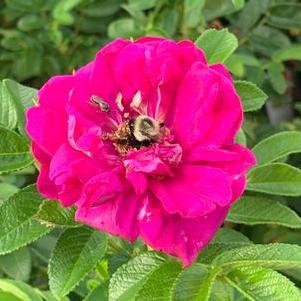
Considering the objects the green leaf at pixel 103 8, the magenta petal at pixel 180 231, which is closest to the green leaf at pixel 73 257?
the magenta petal at pixel 180 231

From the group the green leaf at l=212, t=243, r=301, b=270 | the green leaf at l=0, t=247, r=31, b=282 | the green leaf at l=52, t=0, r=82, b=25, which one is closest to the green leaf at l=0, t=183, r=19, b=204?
the green leaf at l=0, t=247, r=31, b=282

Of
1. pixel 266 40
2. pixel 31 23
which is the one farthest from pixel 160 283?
pixel 31 23

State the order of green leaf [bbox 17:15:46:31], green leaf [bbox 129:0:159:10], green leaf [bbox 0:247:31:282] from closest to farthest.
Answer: green leaf [bbox 0:247:31:282]
green leaf [bbox 129:0:159:10]
green leaf [bbox 17:15:46:31]

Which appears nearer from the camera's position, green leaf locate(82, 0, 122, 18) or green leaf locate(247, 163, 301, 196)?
green leaf locate(247, 163, 301, 196)

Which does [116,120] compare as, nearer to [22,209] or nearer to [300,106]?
[22,209]

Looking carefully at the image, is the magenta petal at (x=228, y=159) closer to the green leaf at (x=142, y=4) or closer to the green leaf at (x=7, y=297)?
the green leaf at (x=7, y=297)

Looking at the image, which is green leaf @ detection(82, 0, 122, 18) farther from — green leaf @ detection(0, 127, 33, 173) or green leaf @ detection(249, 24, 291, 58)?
green leaf @ detection(0, 127, 33, 173)

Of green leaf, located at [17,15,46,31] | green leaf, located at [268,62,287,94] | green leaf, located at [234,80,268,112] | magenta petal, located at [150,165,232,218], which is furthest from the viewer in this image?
green leaf, located at [17,15,46,31]
